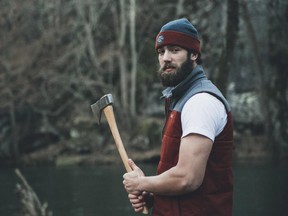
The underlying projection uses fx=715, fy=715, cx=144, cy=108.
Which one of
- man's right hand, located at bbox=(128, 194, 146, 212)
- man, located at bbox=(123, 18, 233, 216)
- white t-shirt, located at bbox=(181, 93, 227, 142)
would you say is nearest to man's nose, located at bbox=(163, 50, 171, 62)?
man, located at bbox=(123, 18, 233, 216)

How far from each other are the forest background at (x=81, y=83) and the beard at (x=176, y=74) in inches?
1044

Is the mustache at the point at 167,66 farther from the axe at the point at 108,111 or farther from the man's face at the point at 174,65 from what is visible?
the axe at the point at 108,111

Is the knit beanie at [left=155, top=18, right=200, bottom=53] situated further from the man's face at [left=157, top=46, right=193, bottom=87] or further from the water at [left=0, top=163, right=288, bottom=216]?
the water at [left=0, top=163, right=288, bottom=216]

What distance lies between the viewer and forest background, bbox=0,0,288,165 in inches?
1262

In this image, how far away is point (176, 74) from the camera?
312 centimetres

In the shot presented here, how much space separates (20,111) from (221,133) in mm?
32046

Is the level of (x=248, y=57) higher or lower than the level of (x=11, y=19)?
lower

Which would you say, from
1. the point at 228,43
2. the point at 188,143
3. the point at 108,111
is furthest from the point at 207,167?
the point at 228,43

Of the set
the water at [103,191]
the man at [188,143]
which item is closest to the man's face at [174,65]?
the man at [188,143]

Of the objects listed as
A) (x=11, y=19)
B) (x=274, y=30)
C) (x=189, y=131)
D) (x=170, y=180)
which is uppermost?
(x=11, y=19)

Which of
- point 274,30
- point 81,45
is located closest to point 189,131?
point 274,30

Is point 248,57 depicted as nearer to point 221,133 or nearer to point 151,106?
point 151,106

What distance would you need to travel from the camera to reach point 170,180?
294cm

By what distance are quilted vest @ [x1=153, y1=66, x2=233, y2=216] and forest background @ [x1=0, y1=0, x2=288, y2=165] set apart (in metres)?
26.6
